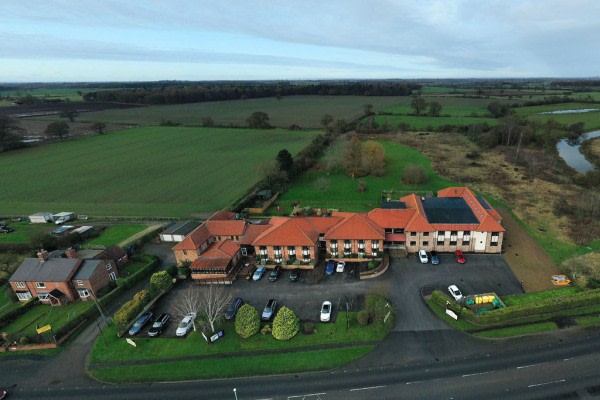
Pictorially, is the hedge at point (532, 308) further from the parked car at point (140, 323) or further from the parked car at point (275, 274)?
the parked car at point (140, 323)

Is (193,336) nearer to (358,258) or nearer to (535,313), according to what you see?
(358,258)

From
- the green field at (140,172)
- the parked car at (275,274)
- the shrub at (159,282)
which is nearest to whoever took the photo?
the shrub at (159,282)

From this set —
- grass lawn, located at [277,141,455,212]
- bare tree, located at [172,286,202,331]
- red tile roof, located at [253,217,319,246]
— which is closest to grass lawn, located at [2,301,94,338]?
bare tree, located at [172,286,202,331]

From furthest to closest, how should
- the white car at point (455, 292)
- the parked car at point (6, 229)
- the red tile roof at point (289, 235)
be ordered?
the parked car at point (6, 229) < the red tile roof at point (289, 235) < the white car at point (455, 292)

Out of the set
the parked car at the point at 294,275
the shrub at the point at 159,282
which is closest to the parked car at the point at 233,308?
the parked car at the point at 294,275

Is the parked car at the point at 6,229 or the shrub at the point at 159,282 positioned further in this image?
the parked car at the point at 6,229

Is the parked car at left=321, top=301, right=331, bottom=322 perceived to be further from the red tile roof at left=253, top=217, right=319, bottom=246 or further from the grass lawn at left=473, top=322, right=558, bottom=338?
the grass lawn at left=473, top=322, right=558, bottom=338

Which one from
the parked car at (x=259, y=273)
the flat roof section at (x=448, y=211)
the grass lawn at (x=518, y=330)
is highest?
the flat roof section at (x=448, y=211)

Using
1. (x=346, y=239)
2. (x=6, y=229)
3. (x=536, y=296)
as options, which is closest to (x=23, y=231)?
(x=6, y=229)
